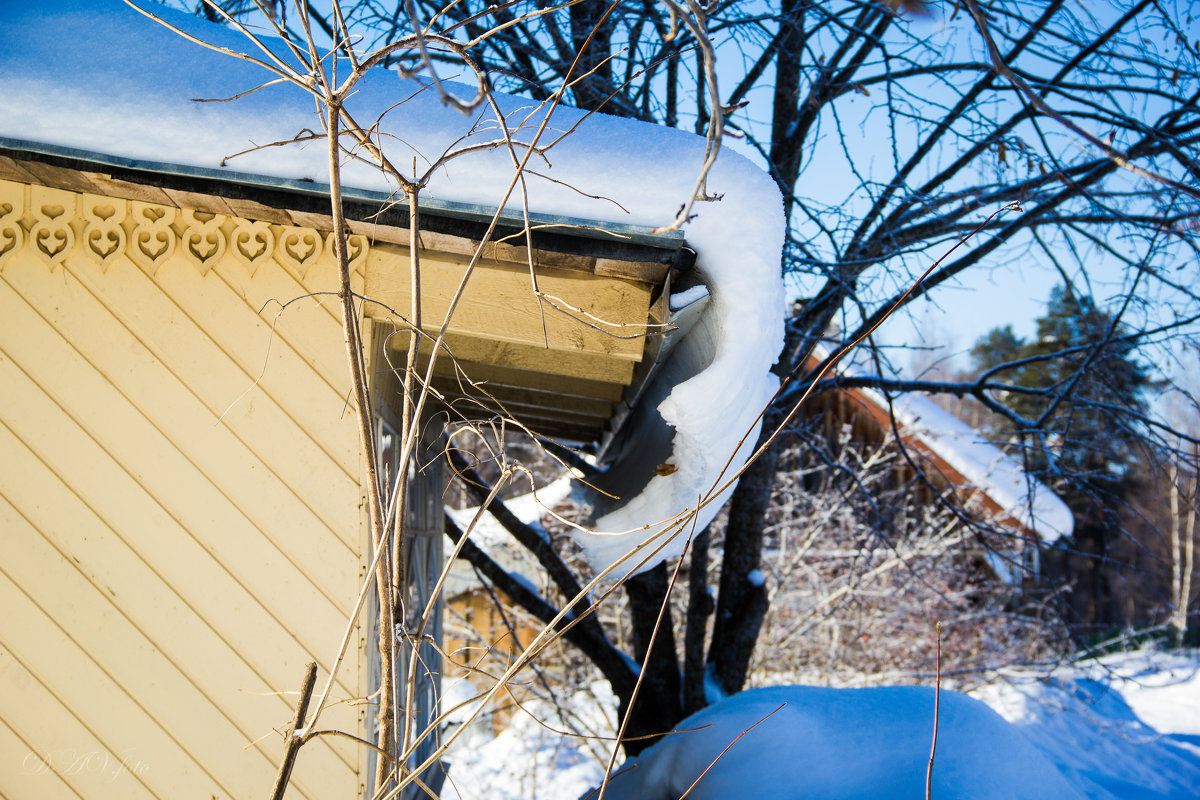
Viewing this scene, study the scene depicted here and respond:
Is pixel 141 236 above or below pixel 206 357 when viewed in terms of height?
above

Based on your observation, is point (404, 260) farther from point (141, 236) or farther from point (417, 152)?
point (141, 236)

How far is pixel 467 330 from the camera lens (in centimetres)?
228

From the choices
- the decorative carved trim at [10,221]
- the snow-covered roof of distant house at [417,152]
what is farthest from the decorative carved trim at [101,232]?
the snow-covered roof of distant house at [417,152]

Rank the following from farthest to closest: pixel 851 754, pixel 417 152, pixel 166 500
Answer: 1. pixel 851 754
2. pixel 166 500
3. pixel 417 152

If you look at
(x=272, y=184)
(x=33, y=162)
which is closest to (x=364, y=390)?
(x=272, y=184)

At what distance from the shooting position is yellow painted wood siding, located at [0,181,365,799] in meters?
2.04

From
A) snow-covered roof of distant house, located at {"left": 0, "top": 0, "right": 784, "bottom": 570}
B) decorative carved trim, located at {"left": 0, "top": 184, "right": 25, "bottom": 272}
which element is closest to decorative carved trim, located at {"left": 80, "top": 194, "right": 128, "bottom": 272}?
decorative carved trim, located at {"left": 0, "top": 184, "right": 25, "bottom": 272}

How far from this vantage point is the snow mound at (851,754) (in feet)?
8.01

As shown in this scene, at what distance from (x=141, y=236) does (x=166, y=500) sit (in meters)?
0.77

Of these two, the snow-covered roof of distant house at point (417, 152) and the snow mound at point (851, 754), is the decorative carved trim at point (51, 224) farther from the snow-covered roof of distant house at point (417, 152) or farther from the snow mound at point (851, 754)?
the snow mound at point (851, 754)

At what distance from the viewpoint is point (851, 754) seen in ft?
8.46

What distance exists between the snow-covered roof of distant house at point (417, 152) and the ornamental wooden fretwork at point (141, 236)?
0.33 metres

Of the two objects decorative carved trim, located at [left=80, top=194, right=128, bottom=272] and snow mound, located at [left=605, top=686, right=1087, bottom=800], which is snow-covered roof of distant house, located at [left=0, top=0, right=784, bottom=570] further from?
snow mound, located at [left=605, top=686, right=1087, bottom=800]

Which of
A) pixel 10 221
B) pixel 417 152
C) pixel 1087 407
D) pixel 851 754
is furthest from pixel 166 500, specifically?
pixel 1087 407
